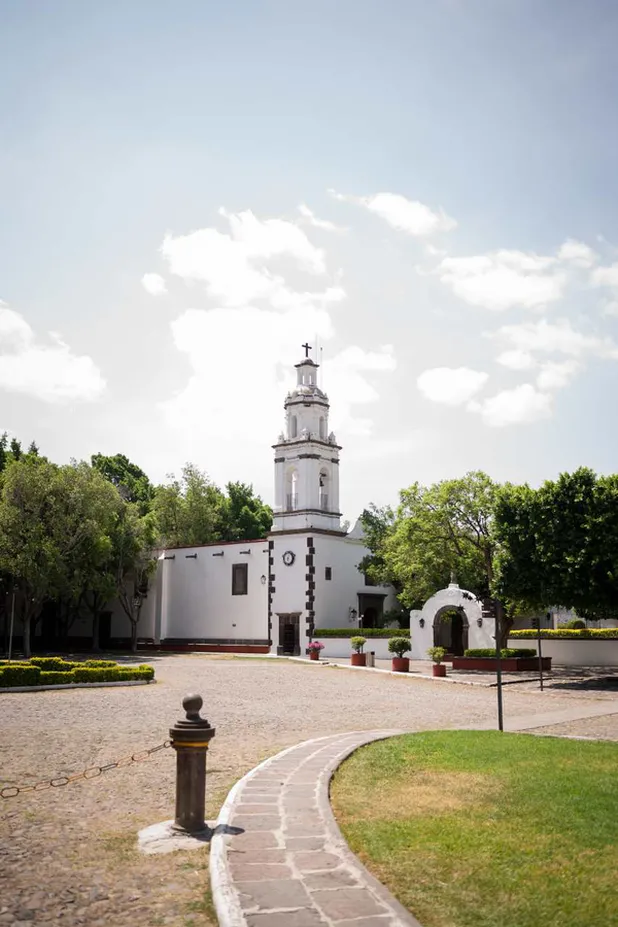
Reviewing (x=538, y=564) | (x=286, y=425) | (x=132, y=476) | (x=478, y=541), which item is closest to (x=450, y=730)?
(x=538, y=564)

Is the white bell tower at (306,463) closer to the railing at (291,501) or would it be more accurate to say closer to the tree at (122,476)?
the railing at (291,501)

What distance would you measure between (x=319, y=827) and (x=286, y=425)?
3484 centimetres

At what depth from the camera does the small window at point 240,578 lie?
41188 millimetres

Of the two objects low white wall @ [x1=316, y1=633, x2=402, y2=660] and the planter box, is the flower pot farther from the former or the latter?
A: low white wall @ [x1=316, y1=633, x2=402, y2=660]

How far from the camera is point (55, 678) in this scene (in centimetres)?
2125

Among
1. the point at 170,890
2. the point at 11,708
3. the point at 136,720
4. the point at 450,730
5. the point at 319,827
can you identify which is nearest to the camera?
the point at 170,890

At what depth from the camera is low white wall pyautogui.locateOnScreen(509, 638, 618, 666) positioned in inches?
1281

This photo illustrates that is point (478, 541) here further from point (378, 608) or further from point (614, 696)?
point (614, 696)

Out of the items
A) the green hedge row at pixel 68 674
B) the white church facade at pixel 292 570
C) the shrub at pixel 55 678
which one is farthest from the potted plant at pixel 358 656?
the shrub at pixel 55 678

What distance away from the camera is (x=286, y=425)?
4103cm

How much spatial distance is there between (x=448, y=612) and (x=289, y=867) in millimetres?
29917

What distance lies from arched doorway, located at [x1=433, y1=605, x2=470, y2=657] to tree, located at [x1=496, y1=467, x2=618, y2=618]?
8.54 metres

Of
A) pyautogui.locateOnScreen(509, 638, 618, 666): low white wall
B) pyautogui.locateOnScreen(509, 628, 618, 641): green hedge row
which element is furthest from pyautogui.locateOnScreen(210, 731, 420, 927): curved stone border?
pyautogui.locateOnScreen(509, 628, 618, 641): green hedge row

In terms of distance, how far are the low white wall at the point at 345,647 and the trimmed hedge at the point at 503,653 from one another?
5842mm
